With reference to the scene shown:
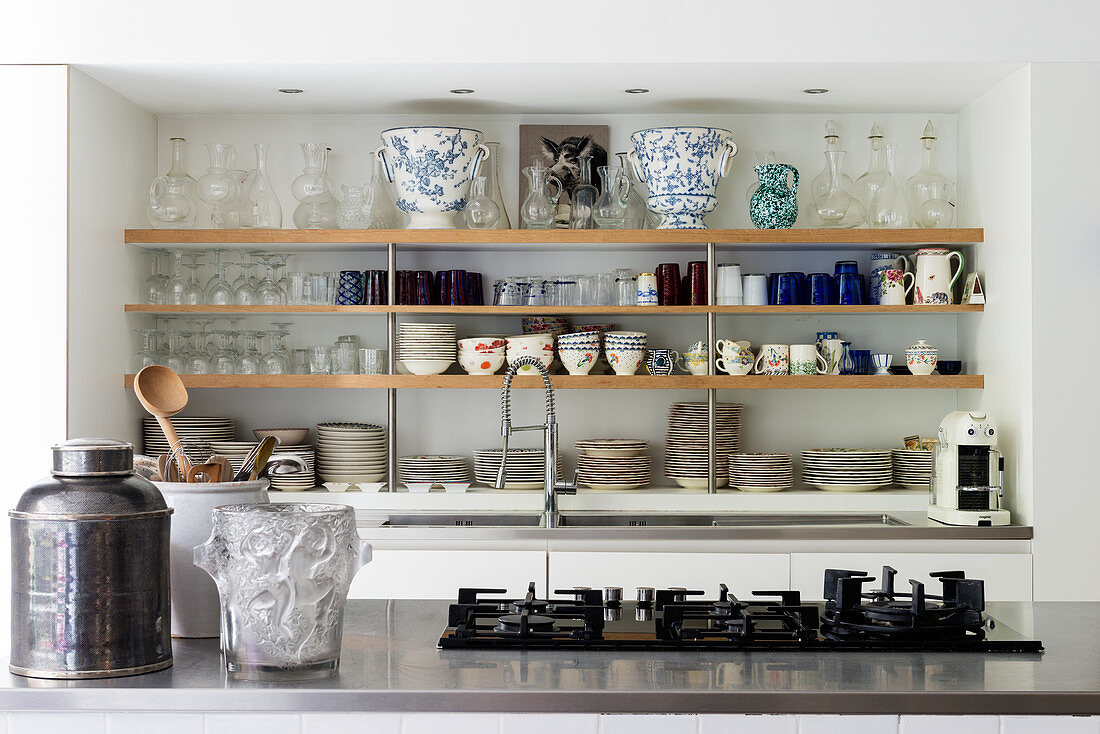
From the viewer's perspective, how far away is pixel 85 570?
1.39 meters

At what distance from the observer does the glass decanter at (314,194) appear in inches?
149

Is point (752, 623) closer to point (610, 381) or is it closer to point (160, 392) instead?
point (160, 392)

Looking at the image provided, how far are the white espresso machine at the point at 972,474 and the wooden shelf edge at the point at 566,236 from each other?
25.8 inches

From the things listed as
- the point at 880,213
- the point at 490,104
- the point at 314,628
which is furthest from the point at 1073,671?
the point at 490,104

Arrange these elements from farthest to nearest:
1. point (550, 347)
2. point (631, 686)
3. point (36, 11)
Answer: point (550, 347) → point (36, 11) → point (631, 686)

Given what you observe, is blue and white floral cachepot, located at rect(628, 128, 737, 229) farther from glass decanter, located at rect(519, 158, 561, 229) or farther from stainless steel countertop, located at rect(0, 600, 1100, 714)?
stainless steel countertop, located at rect(0, 600, 1100, 714)

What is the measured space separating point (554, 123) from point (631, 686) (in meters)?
2.93

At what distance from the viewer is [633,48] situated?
3.33 m

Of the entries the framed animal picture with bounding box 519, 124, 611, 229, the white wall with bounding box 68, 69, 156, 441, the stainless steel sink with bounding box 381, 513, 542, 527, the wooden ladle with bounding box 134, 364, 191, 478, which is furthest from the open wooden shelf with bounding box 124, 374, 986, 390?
the wooden ladle with bounding box 134, 364, 191, 478

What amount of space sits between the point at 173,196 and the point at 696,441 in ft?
6.75

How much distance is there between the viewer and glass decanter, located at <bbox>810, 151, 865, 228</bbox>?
377 cm

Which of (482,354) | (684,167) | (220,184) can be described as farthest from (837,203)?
(220,184)

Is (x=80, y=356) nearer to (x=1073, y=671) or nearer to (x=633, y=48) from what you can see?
(x=633, y=48)

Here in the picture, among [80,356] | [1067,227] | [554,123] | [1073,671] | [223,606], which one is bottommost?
[1073,671]
